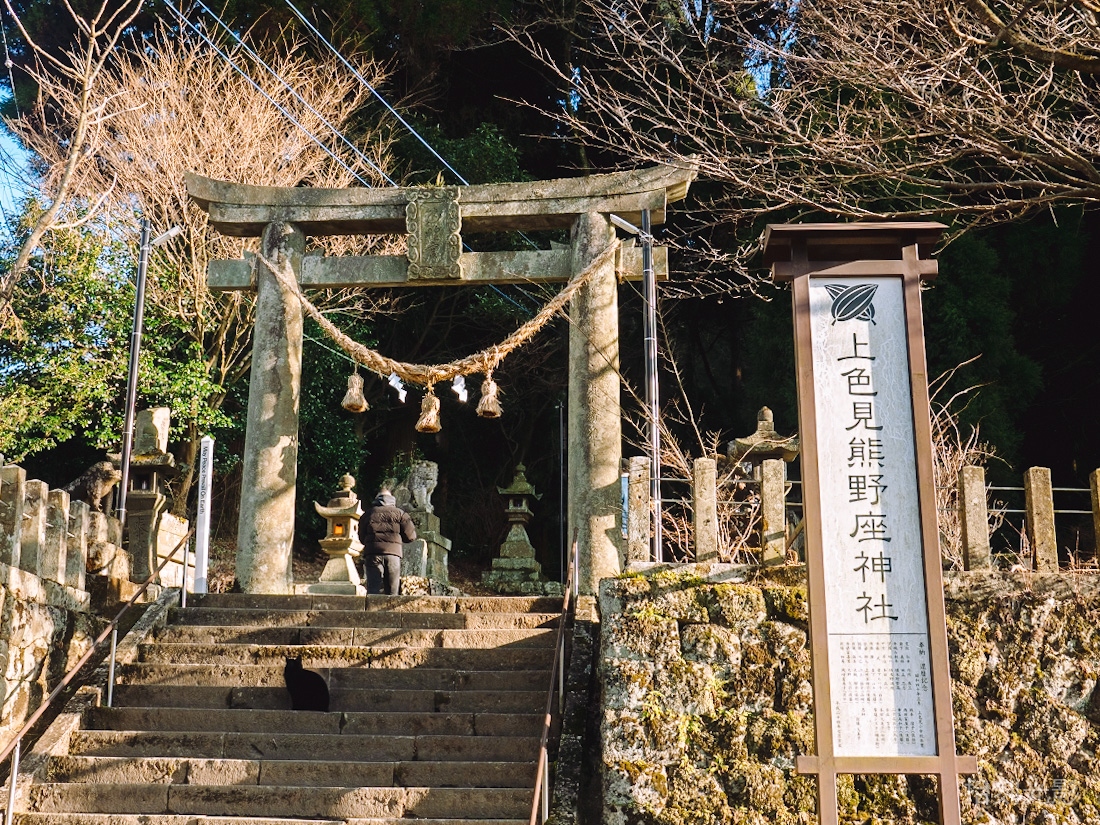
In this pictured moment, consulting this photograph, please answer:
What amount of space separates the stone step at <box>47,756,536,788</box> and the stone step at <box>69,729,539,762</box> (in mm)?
205

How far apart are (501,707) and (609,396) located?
12.1 ft

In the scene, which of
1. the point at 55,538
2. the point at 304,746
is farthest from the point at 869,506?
the point at 55,538

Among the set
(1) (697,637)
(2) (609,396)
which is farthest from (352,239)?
(1) (697,637)

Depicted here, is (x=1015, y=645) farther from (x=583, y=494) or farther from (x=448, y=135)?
(x=448, y=135)

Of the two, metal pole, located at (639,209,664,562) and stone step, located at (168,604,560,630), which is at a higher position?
metal pole, located at (639,209,664,562)

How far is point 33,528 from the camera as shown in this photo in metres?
8.92

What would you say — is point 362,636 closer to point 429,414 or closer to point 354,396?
point 429,414

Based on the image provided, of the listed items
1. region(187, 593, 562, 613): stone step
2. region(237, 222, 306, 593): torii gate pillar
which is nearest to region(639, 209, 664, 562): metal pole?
region(187, 593, 562, 613): stone step

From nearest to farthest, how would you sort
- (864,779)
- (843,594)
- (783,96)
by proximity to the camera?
(843,594)
(864,779)
(783,96)

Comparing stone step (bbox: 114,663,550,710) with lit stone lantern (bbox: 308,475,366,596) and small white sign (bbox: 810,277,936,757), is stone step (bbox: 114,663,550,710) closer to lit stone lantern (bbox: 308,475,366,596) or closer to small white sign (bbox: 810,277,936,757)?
small white sign (bbox: 810,277,936,757)

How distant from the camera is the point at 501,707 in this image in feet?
26.1

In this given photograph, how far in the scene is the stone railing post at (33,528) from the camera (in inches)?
348

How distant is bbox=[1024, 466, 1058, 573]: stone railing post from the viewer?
24.0 ft

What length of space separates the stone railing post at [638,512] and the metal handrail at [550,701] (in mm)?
665
